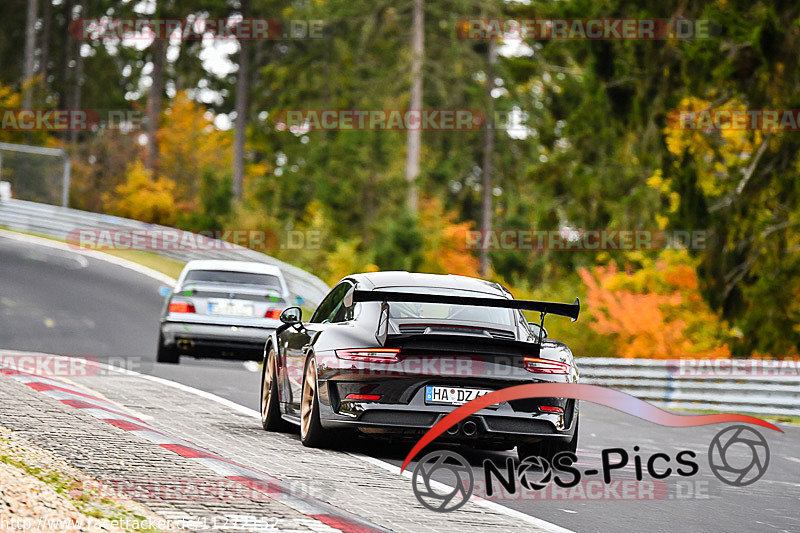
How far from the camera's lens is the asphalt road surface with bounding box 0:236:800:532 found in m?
8.35

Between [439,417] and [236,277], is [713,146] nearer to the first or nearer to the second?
[236,277]

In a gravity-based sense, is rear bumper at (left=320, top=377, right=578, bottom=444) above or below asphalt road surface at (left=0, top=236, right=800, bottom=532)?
above

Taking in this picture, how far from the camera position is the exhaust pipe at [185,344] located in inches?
738

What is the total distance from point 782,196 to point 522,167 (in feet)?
126

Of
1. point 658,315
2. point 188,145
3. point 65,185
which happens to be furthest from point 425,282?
point 188,145

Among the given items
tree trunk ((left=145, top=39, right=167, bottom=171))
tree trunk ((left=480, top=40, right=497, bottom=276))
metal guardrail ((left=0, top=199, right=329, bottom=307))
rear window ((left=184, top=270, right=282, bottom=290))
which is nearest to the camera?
rear window ((left=184, top=270, right=282, bottom=290))

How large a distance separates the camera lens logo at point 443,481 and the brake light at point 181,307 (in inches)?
364

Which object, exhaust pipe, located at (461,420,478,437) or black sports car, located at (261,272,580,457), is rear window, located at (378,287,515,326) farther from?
Answer: exhaust pipe, located at (461,420,478,437)

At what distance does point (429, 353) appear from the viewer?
9469 mm

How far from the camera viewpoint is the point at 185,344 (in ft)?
61.7

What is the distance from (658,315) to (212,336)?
1576cm

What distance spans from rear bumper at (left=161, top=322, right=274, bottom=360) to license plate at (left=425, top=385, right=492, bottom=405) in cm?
947

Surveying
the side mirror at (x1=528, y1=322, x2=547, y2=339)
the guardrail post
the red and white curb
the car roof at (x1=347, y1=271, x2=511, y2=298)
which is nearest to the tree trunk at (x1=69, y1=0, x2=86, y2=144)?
the guardrail post

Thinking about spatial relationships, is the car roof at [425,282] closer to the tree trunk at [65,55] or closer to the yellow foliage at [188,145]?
the yellow foliage at [188,145]
